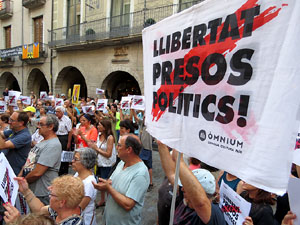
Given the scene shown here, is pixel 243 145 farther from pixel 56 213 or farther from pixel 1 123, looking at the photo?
pixel 1 123

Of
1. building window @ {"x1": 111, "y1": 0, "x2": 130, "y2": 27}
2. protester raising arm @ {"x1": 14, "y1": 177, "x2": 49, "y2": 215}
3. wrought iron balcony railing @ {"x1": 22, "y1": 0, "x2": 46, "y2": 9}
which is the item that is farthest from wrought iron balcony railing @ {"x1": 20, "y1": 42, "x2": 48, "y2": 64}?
protester raising arm @ {"x1": 14, "y1": 177, "x2": 49, "y2": 215}

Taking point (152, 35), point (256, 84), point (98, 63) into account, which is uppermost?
point (98, 63)

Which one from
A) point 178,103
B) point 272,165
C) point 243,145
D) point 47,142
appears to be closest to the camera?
point 272,165

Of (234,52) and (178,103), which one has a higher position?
(234,52)

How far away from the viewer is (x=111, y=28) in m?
12.0

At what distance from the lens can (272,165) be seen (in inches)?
33.6

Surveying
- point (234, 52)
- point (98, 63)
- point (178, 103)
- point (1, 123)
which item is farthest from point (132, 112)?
point (98, 63)

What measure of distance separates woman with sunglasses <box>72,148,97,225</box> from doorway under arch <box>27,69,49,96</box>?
17034mm

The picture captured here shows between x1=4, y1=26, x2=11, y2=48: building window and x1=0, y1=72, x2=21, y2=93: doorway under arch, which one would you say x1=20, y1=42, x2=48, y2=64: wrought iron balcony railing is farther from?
x1=0, y1=72, x2=21, y2=93: doorway under arch

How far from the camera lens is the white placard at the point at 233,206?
1.46 m

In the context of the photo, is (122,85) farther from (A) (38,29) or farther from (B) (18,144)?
(B) (18,144)

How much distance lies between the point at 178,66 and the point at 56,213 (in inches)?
58.7

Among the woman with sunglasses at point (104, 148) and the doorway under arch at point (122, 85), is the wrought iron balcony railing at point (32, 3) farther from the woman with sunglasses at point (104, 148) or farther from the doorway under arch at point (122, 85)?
the woman with sunglasses at point (104, 148)

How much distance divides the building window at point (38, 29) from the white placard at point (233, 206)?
1764 cm
